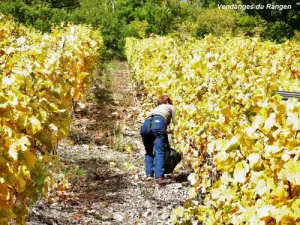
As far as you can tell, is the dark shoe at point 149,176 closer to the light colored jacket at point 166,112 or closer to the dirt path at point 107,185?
the dirt path at point 107,185

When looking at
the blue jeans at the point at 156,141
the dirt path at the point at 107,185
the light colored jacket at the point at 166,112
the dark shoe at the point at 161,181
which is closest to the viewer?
the dirt path at the point at 107,185

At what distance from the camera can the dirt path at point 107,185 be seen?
502 centimetres

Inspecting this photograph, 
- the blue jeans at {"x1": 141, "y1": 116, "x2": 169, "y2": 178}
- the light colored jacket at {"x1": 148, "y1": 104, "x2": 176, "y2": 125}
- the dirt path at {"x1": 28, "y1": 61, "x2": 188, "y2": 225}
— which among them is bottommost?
the dirt path at {"x1": 28, "y1": 61, "x2": 188, "y2": 225}

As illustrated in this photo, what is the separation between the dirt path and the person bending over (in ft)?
0.67

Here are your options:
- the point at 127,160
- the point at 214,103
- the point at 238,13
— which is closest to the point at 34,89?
the point at 214,103

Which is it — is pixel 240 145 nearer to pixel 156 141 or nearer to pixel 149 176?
pixel 156 141

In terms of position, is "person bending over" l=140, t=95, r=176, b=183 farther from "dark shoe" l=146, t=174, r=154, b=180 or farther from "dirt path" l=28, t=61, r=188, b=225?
"dirt path" l=28, t=61, r=188, b=225

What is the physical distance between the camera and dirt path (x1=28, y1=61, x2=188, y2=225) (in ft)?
16.5

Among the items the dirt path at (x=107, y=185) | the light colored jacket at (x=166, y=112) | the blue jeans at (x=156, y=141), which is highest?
the light colored jacket at (x=166, y=112)

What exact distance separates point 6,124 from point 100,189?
3.36 metres

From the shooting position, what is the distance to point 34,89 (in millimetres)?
3738

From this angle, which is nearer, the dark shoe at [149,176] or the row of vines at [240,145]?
the row of vines at [240,145]

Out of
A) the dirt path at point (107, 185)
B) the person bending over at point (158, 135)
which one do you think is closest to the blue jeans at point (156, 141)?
the person bending over at point (158, 135)

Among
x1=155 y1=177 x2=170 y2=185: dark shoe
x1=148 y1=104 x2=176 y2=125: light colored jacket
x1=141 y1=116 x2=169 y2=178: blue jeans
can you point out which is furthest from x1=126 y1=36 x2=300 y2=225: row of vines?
x1=155 y1=177 x2=170 y2=185: dark shoe
